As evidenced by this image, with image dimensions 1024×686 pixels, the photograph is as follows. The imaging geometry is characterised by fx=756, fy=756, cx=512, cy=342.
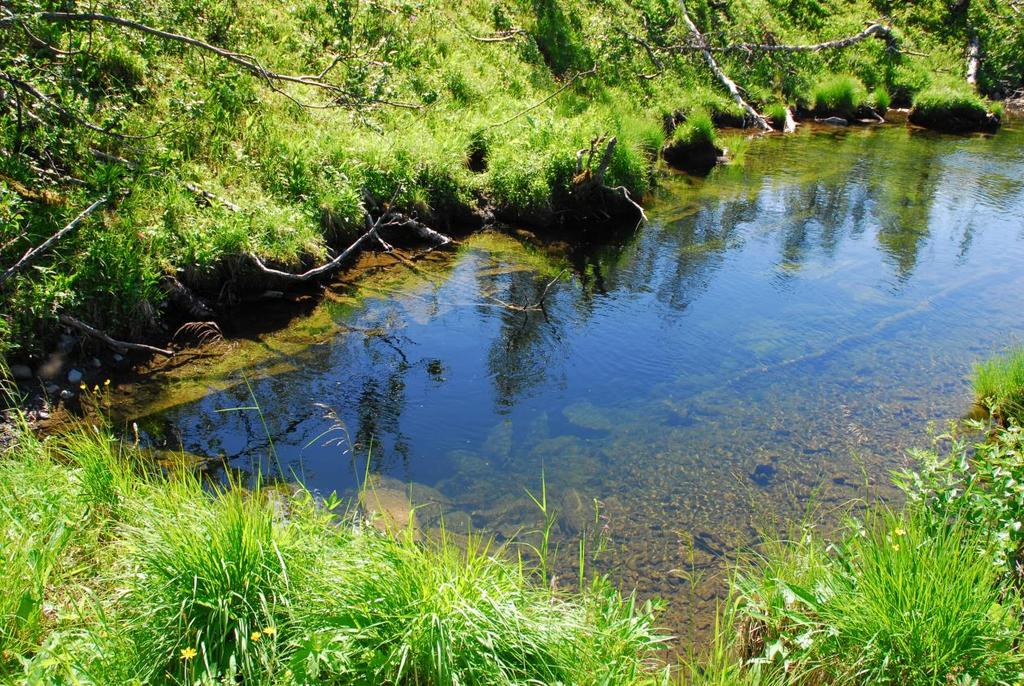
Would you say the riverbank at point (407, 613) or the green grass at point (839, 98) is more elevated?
the green grass at point (839, 98)

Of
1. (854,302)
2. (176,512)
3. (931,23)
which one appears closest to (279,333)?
(176,512)

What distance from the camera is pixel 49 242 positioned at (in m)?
8.23

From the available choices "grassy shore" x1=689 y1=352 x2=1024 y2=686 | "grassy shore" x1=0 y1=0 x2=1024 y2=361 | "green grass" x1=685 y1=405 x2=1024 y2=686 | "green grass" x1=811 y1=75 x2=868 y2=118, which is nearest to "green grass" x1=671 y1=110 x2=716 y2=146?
"grassy shore" x1=0 y1=0 x2=1024 y2=361

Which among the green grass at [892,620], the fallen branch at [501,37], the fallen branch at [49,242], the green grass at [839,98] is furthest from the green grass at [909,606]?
the green grass at [839,98]

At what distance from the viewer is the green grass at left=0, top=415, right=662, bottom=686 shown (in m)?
3.65

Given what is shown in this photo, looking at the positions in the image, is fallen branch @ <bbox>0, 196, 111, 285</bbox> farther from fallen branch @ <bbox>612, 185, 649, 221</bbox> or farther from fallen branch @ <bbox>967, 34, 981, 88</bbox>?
fallen branch @ <bbox>967, 34, 981, 88</bbox>

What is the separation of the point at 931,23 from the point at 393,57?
91.8 feet

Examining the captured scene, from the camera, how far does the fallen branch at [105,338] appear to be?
8367mm

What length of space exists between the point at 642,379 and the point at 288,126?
8055mm

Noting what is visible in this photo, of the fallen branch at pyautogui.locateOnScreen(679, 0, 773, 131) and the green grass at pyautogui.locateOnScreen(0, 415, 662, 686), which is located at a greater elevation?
the fallen branch at pyautogui.locateOnScreen(679, 0, 773, 131)

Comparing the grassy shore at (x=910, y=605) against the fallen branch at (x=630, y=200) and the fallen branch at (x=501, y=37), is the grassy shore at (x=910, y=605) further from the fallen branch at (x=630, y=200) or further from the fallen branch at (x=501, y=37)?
the fallen branch at (x=501, y=37)

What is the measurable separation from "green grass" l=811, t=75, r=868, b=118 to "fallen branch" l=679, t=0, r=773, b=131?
8.83 feet

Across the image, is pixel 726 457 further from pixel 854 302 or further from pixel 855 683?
pixel 854 302

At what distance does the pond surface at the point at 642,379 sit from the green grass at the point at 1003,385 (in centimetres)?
38
